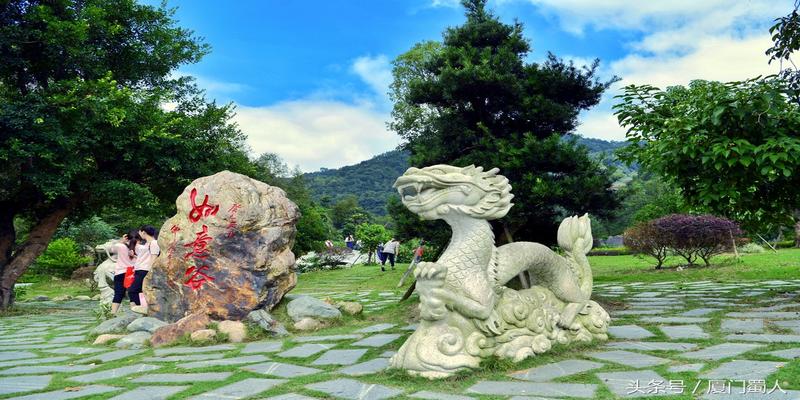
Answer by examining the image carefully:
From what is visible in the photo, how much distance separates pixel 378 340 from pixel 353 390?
213 centimetres

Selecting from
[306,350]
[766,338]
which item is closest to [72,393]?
[306,350]

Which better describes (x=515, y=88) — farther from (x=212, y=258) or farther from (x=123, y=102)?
(x=123, y=102)

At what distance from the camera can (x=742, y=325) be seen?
5652mm

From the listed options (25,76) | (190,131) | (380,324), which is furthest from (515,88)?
(25,76)

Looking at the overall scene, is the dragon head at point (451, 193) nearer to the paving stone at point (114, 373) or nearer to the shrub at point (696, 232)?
the paving stone at point (114, 373)

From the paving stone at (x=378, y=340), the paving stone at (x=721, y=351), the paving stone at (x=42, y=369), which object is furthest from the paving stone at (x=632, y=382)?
the paving stone at (x=42, y=369)

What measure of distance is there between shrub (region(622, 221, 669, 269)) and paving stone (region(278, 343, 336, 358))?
1148 cm

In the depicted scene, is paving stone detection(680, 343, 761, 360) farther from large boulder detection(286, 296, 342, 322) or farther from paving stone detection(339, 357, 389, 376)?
large boulder detection(286, 296, 342, 322)

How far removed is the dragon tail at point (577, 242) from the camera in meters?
5.42

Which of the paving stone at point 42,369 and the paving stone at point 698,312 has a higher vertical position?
the paving stone at point 698,312

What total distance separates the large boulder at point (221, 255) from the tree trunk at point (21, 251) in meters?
5.59

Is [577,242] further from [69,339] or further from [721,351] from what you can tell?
[69,339]

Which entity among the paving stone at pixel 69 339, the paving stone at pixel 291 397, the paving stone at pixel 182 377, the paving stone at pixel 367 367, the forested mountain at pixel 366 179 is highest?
the forested mountain at pixel 366 179

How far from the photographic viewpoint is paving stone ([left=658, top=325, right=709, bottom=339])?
17.1 feet
